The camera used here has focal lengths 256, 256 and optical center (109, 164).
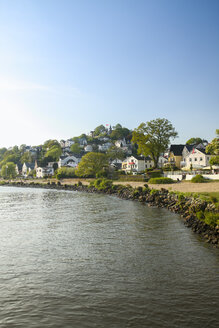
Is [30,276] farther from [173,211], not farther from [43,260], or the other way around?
[173,211]

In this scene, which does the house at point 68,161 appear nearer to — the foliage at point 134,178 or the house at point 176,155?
the house at point 176,155

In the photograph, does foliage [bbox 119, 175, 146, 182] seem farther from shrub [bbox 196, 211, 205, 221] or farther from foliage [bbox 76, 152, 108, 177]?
shrub [bbox 196, 211, 205, 221]

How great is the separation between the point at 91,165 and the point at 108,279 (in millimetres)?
71597

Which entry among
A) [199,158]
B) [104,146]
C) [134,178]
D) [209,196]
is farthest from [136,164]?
[104,146]

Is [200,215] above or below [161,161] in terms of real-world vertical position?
below

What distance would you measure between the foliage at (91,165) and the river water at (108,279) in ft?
205

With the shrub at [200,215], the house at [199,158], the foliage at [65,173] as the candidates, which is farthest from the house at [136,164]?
→ the shrub at [200,215]

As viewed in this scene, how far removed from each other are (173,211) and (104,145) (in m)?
171

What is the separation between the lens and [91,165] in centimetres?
8194

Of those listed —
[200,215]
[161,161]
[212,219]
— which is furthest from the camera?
[161,161]

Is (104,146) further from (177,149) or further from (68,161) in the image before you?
→ (177,149)

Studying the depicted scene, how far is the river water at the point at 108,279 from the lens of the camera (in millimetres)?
8062

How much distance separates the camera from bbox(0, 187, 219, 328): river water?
8.06 metres

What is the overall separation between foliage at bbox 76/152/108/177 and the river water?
205 feet
